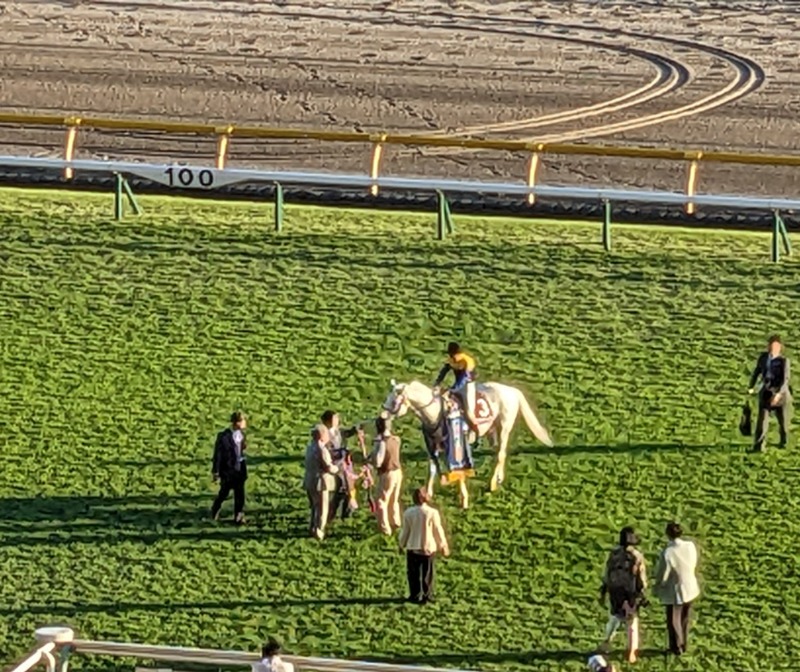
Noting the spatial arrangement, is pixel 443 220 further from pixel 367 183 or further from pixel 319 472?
pixel 319 472

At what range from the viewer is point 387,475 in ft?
90.6

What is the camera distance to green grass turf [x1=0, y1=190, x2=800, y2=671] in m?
26.8

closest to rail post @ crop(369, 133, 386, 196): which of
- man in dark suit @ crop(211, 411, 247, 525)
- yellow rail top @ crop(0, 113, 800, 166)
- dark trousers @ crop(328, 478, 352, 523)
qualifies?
yellow rail top @ crop(0, 113, 800, 166)

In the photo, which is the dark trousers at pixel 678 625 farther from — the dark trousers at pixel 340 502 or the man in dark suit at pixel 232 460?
the man in dark suit at pixel 232 460

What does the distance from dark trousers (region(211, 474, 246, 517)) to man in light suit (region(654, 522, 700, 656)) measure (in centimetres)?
433

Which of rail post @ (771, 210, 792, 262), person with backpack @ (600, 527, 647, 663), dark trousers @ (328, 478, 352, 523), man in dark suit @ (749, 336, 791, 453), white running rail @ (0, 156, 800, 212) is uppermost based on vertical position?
white running rail @ (0, 156, 800, 212)

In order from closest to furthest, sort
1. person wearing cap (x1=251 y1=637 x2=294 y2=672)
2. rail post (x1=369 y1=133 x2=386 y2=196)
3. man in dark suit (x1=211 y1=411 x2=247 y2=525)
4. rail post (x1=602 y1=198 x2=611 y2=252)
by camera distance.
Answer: person wearing cap (x1=251 y1=637 x2=294 y2=672)
man in dark suit (x1=211 y1=411 x2=247 y2=525)
rail post (x1=602 y1=198 x2=611 y2=252)
rail post (x1=369 y1=133 x2=386 y2=196)

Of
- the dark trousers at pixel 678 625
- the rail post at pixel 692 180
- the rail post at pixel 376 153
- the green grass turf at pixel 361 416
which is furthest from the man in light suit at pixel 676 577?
the rail post at pixel 376 153

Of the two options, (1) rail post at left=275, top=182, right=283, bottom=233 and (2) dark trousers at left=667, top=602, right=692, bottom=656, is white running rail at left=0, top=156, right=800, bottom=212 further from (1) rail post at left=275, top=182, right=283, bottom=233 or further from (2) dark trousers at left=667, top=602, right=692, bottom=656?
(2) dark trousers at left=667, top=602, right=692, bottom=656

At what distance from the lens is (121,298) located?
3272 centimetres

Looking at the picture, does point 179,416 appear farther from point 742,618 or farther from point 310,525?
point 742,618

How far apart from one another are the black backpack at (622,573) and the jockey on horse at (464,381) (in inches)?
134

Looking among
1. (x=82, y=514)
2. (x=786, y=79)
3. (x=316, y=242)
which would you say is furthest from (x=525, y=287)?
(x=786, y=79)

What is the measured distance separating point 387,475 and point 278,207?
769cm
